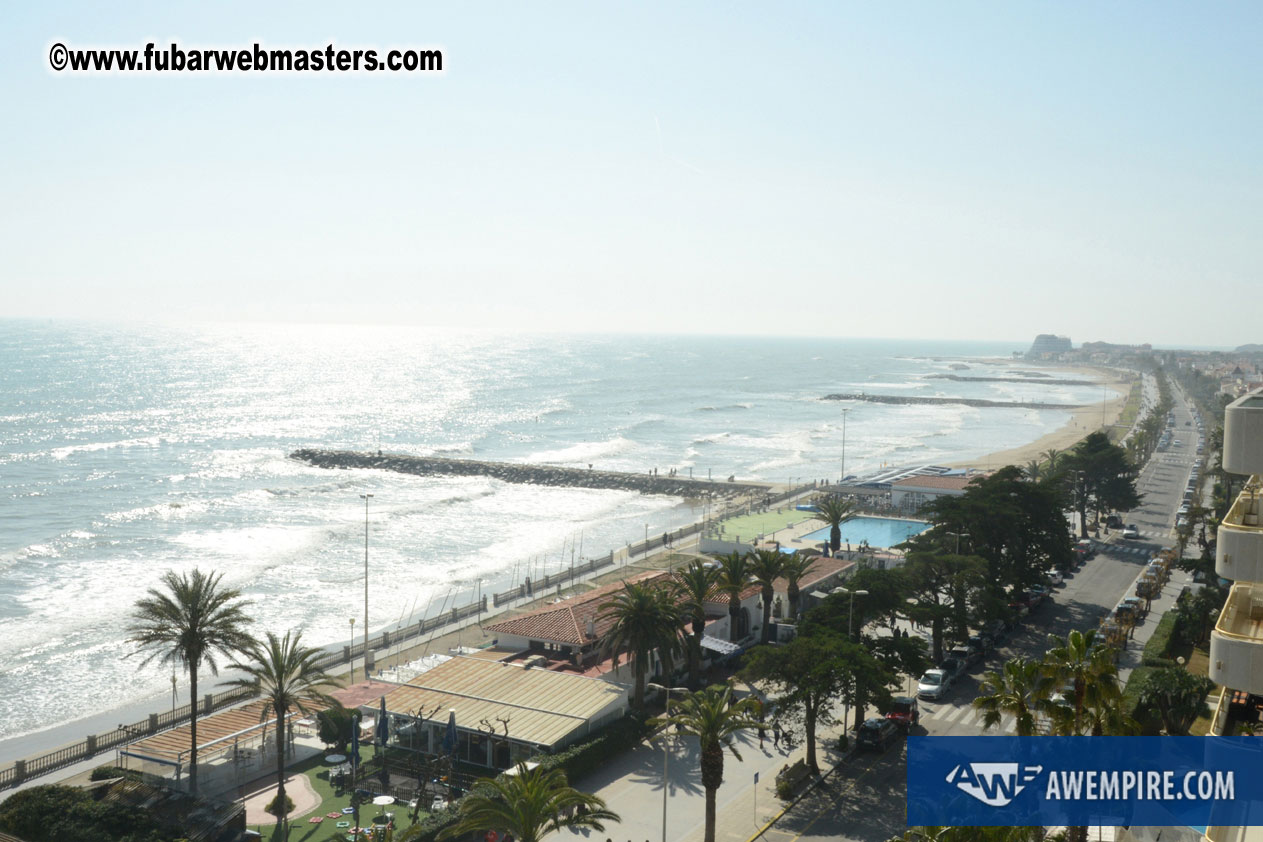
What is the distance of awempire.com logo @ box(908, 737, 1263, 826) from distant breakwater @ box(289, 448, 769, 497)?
74.6 m

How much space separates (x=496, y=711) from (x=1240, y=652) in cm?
2463

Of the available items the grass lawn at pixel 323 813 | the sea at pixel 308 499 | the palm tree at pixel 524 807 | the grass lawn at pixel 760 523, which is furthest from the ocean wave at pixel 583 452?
the palm tree at pixel 524 807

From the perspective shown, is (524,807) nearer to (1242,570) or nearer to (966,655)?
(1242,570)

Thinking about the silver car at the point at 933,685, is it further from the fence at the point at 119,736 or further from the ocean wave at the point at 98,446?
the ocean wave at the point at 98,446

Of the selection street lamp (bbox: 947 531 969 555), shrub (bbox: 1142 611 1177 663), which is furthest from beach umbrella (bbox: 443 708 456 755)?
shrub (bbox: 1142 611 1177 663)

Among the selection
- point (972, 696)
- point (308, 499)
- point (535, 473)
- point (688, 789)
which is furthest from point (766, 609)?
point (535, 473)

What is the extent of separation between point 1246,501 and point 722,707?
607 inches

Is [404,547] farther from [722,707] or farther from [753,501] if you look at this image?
[722,707]

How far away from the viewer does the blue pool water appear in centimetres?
6512

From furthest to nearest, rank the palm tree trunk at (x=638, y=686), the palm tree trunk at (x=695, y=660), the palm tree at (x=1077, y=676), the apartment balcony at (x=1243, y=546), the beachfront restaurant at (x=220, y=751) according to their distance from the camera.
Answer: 1. the palm tree trunk at (x=695, y=660)
2. the palm tree trunk at (x=638, y=686)
3. the beachfront restaurant at (x=220, y=751)
4. the palm tree at (x=1077, y=676)
5. the apartment balcony at (x=1243, y=546)

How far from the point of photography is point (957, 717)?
1416 inches

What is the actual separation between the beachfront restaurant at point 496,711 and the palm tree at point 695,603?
4316 mm

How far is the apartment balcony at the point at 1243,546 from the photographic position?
42.3 feet

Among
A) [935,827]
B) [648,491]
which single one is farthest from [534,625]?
[648,491]
